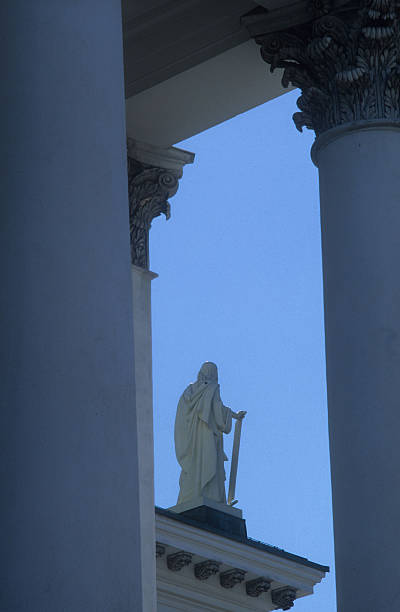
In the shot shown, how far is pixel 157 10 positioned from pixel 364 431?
9.42m

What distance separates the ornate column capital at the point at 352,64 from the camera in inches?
887

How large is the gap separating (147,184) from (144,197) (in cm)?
28

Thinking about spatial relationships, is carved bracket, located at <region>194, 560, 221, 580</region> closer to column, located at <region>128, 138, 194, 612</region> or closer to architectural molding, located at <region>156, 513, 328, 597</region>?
architectural molding, located at <region>156, 513, 328, 597</region>

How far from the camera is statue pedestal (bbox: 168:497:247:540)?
48.0 metres

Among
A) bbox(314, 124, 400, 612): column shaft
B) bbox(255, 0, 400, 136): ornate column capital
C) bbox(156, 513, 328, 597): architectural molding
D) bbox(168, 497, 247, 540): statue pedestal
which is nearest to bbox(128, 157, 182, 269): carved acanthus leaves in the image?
bbox(255, 0, 400, 136): ornate column capital

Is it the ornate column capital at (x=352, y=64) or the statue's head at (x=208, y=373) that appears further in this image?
the statue's head at (x=208, y=373)

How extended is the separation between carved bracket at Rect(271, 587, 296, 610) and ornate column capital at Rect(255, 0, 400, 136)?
93.3ft

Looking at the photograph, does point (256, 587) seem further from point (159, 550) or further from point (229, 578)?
point (159, 550)

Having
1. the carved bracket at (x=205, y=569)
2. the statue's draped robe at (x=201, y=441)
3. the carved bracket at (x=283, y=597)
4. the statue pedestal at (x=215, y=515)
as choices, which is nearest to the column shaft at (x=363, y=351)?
the carved bracket at (x=205, y=569)

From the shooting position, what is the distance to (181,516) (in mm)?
46594

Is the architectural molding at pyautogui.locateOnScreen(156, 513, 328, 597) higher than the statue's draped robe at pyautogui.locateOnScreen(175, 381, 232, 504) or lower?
lower

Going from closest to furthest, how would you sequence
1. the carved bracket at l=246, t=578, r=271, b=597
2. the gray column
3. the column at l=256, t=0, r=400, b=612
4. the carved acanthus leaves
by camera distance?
the gray column → the column at l=256, t=0, r=400, b=612 → the carved acanthus leaves → the carved bracket at l=246, t=578, r=271, b=597

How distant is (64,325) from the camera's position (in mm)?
13117

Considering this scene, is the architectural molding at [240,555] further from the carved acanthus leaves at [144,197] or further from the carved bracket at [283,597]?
the carved acanthus leaves at [144,197]
